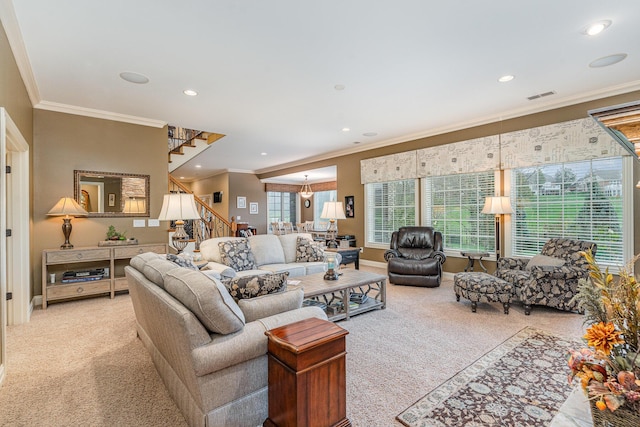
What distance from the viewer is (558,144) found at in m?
4.37

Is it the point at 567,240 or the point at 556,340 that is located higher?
the point at 567,240

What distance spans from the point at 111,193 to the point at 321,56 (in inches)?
153

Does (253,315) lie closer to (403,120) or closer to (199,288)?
(199,288)

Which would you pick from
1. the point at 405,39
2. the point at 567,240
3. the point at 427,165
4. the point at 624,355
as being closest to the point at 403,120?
the point at 427,165

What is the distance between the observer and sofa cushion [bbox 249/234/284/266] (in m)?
4.70

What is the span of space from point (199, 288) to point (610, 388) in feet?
5.41

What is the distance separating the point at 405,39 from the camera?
2775 mm

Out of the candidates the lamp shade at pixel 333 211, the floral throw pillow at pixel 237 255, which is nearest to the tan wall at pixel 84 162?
the floral throw pillow at pixel 237 255

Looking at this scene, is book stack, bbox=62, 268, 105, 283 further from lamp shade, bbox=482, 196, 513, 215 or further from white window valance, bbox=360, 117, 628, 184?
lamp shade, bbox=482, 196, 513, 215

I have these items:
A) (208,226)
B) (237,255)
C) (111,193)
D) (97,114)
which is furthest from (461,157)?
(97,114)

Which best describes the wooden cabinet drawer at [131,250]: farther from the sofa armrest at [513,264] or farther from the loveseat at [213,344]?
the sofa armrest at [513,264]

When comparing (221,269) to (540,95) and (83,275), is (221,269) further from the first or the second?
(540,95)

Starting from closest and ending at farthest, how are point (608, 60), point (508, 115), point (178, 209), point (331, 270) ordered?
1. point (608, 60)
2. point (331, 270)
3. point (178, 209)
4. point (508, 115)

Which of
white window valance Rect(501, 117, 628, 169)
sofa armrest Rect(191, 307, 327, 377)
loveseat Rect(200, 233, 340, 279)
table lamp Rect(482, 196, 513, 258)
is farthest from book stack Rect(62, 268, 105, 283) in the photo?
white window valance Rect(501, 117, 628, 169)
